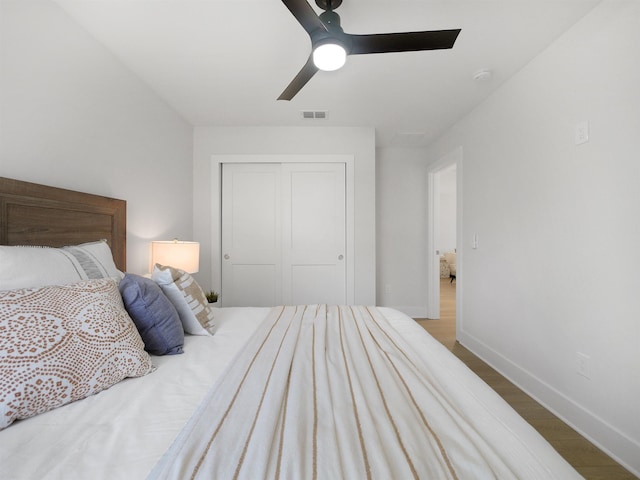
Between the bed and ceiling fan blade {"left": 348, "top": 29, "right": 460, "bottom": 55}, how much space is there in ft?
4.58

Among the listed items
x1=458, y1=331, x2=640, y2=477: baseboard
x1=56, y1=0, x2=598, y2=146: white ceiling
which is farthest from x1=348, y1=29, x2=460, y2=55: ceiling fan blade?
x1=458, y1=331, x2=640, y2=477: baseboard

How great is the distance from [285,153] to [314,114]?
0.57m

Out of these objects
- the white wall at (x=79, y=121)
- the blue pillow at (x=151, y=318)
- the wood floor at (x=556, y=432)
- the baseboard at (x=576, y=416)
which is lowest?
the wood floor at (x=556, y=432)

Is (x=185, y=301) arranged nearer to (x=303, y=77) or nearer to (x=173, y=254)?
(x=173, y=254)

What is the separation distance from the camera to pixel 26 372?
73 centimetres

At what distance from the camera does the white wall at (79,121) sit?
1376 millimetres

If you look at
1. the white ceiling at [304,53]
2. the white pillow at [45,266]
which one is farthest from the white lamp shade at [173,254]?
the white ceiling at [304,53]

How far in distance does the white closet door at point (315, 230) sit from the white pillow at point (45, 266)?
212 cm

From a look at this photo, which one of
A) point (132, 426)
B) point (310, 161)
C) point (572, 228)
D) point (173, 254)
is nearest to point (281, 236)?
point (310, 161)

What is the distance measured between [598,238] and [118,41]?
125 inches

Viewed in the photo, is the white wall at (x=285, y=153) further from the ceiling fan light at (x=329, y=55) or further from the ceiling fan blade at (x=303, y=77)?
the ceiling fan light at (x=329, y=55)

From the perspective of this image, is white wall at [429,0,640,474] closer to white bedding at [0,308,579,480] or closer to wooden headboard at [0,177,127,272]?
white bedding at [0,308,579,480]

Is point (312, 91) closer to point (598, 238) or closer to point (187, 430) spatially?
point (598, 238)

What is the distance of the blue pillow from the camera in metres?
1.16
